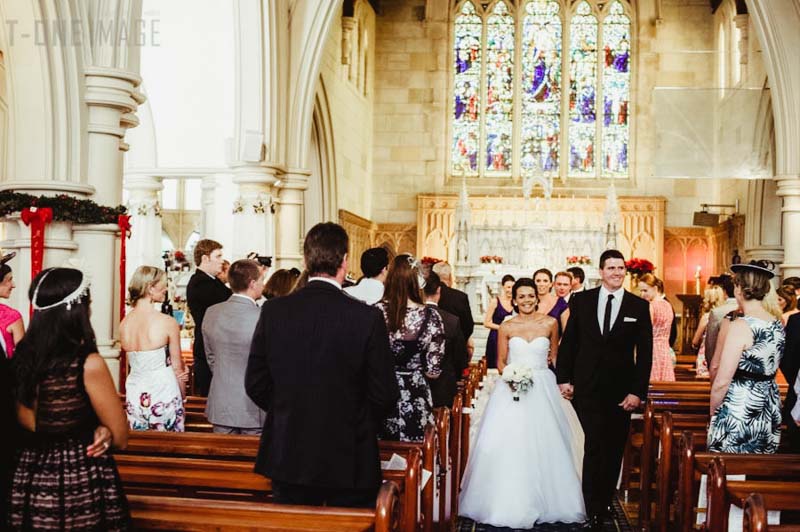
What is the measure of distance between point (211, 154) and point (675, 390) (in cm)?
734

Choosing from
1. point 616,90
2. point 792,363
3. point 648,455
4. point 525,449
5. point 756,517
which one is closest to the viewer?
point 756,517

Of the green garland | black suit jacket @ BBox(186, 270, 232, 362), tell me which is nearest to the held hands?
black suit jacket @ BBox(186, 270, 232, 362)

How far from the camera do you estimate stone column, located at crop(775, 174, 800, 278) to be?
39.5 ft

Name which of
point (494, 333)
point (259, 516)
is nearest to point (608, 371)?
point (259, 516)

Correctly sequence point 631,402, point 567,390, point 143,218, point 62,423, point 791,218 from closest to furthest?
point 62,423, point 631,402, point 567,390, point 791,218, point 143,218

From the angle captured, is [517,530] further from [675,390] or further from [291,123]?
[291,123]

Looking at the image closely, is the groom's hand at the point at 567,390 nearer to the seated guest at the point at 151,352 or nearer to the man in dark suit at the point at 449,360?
the man in dark suit at the point at 449,360

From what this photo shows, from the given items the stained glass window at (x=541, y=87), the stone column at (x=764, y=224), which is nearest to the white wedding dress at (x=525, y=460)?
the stone column at (x=764, y=224)

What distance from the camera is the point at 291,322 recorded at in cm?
338

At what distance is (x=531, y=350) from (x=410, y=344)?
2000 millimetres

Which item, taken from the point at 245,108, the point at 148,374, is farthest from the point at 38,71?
the point at 245,108

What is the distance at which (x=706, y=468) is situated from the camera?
12.8 feet

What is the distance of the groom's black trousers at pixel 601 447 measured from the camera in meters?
5.62

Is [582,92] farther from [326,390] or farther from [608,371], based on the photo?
[326,390]
